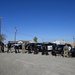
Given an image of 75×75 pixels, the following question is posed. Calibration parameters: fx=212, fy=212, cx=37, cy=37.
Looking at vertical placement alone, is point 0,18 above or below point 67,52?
above

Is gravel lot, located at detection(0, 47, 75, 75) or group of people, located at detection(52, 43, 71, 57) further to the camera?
group of people, located at detection(52, 43, 71, 57)

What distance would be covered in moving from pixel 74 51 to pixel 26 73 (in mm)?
14984

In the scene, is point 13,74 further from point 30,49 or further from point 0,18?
point 0,18

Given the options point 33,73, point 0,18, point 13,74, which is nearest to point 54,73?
point 33,73

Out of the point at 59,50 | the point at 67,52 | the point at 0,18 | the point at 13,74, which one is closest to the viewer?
the point at 13,74

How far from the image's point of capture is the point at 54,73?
460 inches

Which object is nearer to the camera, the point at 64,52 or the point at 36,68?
the point at 36,68

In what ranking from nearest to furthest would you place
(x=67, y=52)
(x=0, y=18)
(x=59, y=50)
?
(x=67, y=52), (x=59, y=50), (x=0, y=18)

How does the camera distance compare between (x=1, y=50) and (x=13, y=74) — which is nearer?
(x=13, y=74)

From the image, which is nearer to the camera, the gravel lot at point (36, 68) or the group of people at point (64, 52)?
the gravel lot at point (36, 68)

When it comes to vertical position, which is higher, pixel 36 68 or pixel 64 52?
pixel 64 52

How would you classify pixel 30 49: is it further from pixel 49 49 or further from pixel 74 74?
pixel 74 74

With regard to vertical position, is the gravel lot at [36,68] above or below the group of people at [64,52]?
below

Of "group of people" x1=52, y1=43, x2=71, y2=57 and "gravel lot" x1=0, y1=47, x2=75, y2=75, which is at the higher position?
"group of people" x1=52, y1=43, x2=71, y2=57
